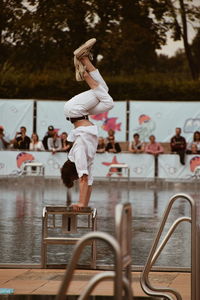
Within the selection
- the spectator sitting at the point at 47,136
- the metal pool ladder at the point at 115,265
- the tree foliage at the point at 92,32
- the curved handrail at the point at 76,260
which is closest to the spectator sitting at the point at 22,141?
the spectator sitting at the point at 47,136

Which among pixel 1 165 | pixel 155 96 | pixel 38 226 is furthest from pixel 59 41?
pixel 38 226

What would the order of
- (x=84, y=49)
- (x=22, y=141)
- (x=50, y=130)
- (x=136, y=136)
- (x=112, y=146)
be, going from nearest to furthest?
1. (x=84, y=49)
2. (x=112, y=146)
3. (x=22, y=141)
4. (x=136, y=136)
5. (x=50, y=130)

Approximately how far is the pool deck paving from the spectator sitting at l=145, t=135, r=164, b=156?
1920cm

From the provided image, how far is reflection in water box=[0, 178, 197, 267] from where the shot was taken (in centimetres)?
1066

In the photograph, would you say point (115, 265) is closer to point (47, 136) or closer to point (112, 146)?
point (112, 146)

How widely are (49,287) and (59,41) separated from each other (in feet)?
133

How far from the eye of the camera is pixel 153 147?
28.6 m

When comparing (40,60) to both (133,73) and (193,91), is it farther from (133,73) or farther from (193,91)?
(193,91)

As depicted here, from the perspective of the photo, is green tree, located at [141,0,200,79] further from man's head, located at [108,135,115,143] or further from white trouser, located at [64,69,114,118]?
white trouser, located at [64,69,114,118]

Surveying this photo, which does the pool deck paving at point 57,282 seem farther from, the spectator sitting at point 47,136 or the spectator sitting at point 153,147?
the spectator sitting at point 47,136

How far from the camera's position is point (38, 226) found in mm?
14344

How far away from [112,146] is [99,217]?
41.6 feet

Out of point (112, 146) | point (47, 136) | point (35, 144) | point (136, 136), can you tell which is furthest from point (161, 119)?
point (35, 144)

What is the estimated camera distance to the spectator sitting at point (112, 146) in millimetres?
28500
